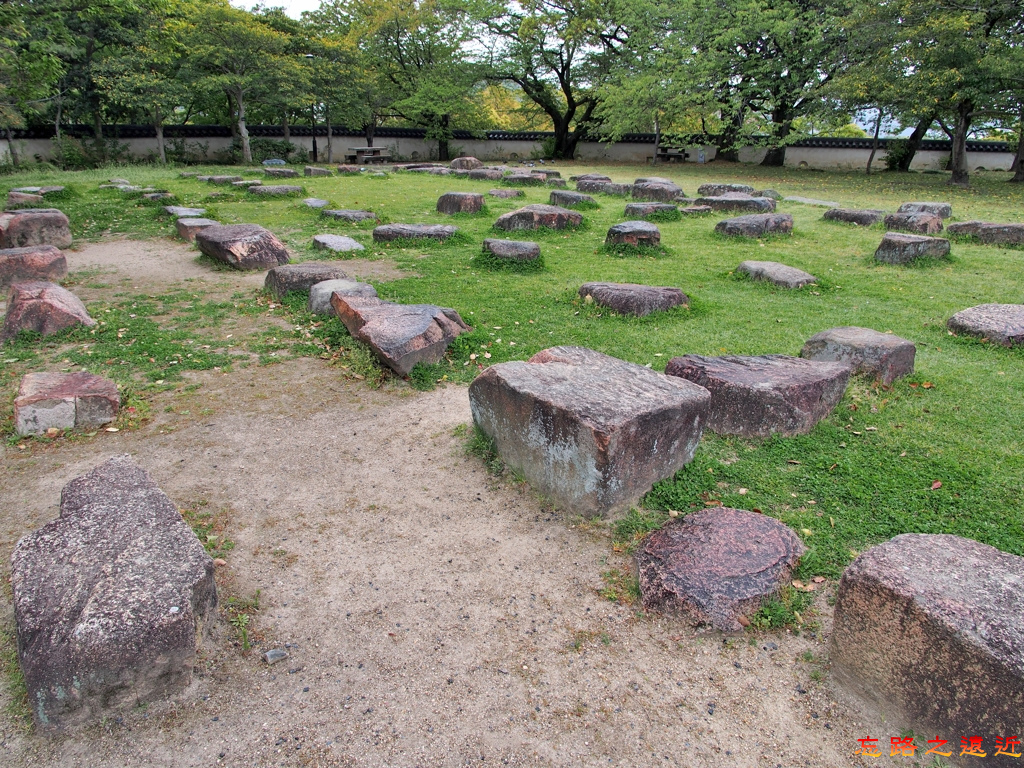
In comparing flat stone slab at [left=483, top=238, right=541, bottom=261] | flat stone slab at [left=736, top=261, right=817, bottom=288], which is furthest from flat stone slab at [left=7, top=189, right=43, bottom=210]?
flat stone slab at [left=736, top=261, right=817, bottom=288]

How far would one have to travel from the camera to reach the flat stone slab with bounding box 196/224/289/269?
802 cm

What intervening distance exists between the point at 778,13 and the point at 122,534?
2372 cm

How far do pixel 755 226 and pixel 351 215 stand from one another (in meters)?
6.92

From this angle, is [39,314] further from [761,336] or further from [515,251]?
[761,336]

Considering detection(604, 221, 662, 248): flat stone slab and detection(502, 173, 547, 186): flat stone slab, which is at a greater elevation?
detection(502, 173, 547, 186): flat stone slab

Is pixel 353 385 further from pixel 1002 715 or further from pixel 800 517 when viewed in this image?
pixel 1002 715

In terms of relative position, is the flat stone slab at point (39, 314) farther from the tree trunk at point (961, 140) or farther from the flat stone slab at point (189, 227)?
the tree trunk at point (961, 140)

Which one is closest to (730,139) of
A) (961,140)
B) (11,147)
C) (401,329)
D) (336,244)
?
(961,140)

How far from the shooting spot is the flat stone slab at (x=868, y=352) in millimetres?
4586

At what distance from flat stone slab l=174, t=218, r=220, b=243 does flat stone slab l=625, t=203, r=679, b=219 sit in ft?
24.3

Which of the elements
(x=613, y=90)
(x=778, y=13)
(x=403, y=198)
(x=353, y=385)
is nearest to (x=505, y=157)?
(x=613, y=90)

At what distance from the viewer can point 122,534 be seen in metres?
2.51

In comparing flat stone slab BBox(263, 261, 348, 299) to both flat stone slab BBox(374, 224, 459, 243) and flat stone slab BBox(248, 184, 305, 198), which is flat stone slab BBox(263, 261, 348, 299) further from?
flat stone slab BBox(248, 184, 305, 198)

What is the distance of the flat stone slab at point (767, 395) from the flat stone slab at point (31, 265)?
7315mm
